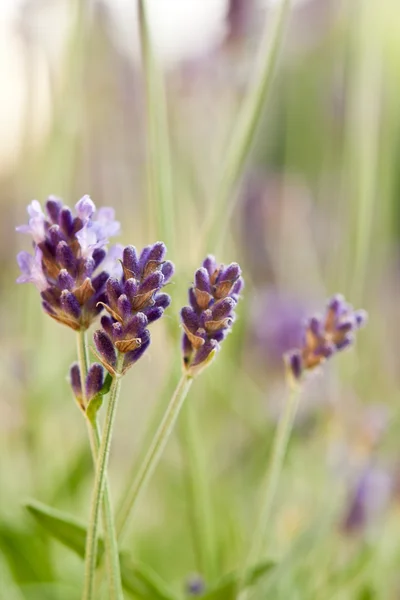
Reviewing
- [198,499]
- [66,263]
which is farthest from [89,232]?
[198,499]

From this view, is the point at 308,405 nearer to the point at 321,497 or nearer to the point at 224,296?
the point at 321,497

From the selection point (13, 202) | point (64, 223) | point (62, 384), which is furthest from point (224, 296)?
point (13, 202)

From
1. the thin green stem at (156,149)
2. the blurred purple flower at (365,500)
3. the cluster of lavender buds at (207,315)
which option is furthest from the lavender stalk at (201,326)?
the blurred purple flower at (365,500)

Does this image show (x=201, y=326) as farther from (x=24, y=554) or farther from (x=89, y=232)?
(x=24, y=554)

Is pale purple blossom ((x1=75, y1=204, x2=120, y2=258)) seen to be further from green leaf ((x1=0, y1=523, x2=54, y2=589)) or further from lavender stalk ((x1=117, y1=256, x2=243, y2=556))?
green leaf ((x1=0, y1=523, x2=54, y2=589))

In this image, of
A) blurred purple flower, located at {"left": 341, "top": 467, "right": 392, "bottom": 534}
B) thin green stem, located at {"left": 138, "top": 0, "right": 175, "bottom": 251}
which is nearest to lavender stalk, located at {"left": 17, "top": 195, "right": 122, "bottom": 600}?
thin green stem, located at {"left": 138, "top": 0, "right": 175, "bottom": 251}
